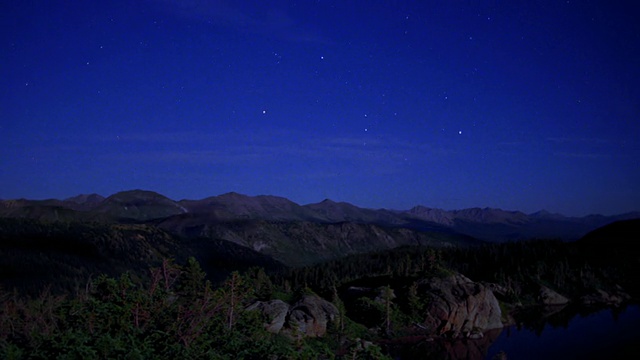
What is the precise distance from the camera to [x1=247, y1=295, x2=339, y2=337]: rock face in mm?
101412

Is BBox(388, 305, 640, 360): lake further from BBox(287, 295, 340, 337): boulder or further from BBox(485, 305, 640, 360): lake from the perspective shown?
BBox(287, 295, 340, 337): boulder

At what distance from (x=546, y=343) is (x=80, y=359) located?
122632 millimetres

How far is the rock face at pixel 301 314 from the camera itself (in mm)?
101412

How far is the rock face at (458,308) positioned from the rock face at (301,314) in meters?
30.6

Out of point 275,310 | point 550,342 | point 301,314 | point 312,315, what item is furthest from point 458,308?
point 275,310

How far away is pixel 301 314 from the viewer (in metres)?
107

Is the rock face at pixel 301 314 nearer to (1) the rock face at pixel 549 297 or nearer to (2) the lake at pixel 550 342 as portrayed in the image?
(2) the lake at pixel 550 342

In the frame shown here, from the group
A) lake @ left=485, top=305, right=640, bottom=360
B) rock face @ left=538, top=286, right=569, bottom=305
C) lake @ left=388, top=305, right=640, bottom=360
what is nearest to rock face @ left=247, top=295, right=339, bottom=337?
lake @ left=388, top=305, right=640, bottom=360

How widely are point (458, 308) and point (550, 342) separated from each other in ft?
→ 79.1

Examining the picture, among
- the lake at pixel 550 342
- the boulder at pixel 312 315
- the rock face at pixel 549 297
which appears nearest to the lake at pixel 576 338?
the lake at pixel 550 342

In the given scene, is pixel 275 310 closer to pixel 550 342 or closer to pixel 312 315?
pixel 312 315

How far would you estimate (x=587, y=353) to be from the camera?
355 ft

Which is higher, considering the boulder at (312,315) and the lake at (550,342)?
the boulder at (312,315)

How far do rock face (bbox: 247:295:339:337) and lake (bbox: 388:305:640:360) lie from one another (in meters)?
17.2
